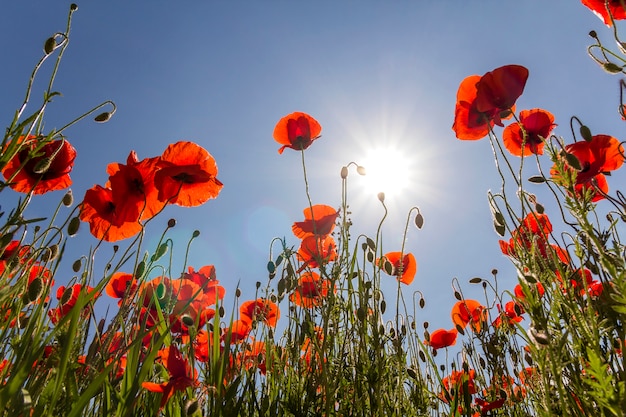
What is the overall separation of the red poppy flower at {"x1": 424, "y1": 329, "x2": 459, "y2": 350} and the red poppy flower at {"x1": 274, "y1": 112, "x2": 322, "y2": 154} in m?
2.06

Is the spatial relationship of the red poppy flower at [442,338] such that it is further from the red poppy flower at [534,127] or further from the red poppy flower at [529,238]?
the red poppy flower at [534,127]

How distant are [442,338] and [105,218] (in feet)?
10.0

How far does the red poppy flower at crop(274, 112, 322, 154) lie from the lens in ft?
11.7

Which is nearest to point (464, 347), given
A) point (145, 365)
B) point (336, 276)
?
point (336, 276)

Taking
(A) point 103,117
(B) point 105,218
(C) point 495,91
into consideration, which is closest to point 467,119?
(C) point 495,91

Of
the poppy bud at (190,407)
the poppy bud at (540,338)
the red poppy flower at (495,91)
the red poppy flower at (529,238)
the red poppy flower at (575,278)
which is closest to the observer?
the poppy bud at (540,338)

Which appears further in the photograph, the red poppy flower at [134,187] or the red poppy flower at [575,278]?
the red poppy flower at [134,187]

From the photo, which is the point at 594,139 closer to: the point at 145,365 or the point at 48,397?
the point at 145,365

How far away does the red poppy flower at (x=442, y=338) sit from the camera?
4.20 m

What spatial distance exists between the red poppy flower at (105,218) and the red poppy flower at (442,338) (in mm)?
2746

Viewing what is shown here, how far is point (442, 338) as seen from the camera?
4246mm

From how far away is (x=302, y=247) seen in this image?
10.7 feet

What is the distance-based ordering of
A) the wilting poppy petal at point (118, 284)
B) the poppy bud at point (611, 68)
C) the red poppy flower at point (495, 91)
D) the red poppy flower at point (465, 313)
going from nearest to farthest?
the poppy bud at point (611, 68) < the red poppy flower at point (495, 91) < the wilting poppy petal at point (118, 284) < the red poppy flower at point (465, 313)

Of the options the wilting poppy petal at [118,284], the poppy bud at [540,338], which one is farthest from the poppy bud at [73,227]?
the poppy bud at [540,338]
